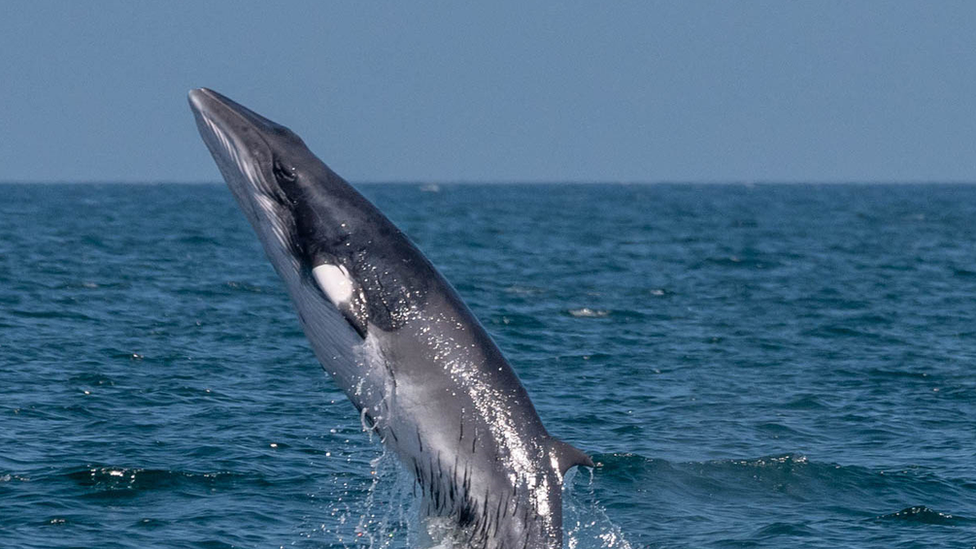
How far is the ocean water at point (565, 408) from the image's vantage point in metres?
17.7

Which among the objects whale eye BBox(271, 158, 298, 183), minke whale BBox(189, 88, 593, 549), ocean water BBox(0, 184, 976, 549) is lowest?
ocean water BBox(0, 184, 976, 549)

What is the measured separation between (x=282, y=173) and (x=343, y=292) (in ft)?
4.47

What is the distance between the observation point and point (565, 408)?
24.3 m

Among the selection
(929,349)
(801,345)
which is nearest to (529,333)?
(801,345)

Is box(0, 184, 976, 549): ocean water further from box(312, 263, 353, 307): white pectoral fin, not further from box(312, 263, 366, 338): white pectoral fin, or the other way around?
box(312, 263, 353, 307): white pectoral fin

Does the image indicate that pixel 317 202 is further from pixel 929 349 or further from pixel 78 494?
pixel 929 349

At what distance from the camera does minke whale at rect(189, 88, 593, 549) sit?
37.7 feet

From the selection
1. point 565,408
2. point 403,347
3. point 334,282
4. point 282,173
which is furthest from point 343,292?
point 565,408

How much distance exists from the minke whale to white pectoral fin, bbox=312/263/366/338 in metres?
0.01

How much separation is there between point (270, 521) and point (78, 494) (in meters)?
2.79

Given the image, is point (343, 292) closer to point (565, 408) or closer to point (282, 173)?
point (282, 173)

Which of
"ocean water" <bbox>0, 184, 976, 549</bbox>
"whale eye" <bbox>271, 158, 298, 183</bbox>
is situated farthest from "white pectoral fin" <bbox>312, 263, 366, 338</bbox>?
"ocean water" <bbox>0, 184, 976, 549</bbox>

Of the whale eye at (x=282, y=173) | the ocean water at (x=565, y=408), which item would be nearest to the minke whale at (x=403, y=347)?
the whale eye at (x=282, y=173)

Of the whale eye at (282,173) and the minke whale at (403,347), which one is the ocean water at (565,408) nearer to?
the minke whale at (403,347)
